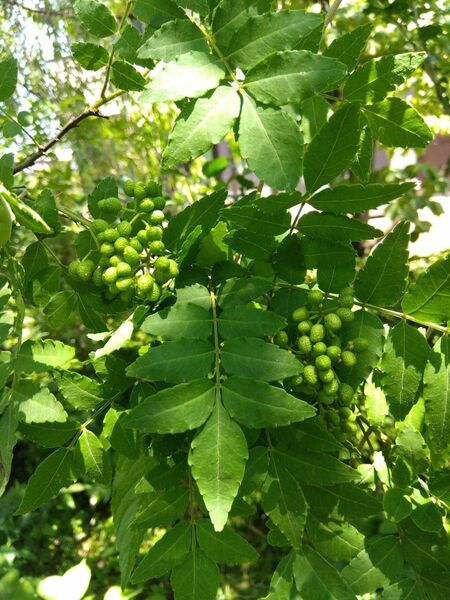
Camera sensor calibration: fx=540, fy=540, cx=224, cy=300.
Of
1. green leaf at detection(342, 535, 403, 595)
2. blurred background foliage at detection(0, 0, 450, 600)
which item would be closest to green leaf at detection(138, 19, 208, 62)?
green leaf at detection(342, 535, 403, 595)

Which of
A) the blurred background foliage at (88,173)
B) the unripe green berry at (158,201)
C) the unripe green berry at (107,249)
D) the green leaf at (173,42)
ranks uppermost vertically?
the green leaf at (173,42)

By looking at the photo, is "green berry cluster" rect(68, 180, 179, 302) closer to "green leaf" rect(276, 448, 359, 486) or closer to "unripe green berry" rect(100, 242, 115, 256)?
"unripe green berry" rect(100, 242, 115, 256)

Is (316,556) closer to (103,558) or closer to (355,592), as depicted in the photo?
(355,592)

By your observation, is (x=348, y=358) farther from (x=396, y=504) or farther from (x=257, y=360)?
(x=396, y=504)

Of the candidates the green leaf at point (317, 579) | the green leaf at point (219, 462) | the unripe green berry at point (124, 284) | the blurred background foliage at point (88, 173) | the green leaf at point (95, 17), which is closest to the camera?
the green leaf at point (219, 462)

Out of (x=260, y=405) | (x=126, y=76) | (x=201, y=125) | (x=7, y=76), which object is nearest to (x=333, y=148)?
(x=201, y=125)

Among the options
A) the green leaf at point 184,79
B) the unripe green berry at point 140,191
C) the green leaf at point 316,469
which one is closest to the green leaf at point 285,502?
the green leaf at point 316,469

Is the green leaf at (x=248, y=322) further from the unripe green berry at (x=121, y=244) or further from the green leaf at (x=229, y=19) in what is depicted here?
the green leaf at (x=229, y=19)

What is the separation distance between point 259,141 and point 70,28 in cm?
303

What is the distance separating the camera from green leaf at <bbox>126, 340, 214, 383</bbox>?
2.83ft

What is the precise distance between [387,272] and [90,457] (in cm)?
68

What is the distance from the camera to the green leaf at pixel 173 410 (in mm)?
832

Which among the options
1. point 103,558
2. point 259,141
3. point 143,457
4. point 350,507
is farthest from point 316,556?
point 103,558

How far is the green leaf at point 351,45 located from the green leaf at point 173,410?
2.32 feet
